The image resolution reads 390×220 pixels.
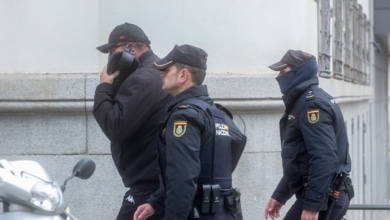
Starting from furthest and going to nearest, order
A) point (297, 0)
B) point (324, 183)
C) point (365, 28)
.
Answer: point (365, 28), point (297, 0), point (324, 183)

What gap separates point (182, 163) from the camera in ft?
17.5

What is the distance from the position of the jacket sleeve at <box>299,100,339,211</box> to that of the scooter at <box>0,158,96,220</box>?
233 centimetres

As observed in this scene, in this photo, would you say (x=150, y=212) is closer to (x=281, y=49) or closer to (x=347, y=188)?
(x=347, y=188)

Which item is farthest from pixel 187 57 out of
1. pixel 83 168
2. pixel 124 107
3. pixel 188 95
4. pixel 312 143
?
pixel 312 143

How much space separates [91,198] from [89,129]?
60 centimetres

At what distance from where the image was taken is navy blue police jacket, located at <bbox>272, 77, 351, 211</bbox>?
6.55 meters

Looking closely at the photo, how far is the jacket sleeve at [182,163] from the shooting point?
A: 17.5 ft

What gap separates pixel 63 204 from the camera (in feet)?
15.4

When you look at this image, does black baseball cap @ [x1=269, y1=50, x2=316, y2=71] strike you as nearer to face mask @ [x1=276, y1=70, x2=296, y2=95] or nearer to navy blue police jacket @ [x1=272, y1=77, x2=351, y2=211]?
face mask @ [x1=276, y1=70, x2=296, y2=95]

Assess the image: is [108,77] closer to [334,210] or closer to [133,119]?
[133,119]

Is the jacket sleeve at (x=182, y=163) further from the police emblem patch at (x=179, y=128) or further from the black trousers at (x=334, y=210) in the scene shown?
the black trousers at (x=334, y=210)

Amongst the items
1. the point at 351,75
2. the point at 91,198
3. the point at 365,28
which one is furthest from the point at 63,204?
the point at 365,28

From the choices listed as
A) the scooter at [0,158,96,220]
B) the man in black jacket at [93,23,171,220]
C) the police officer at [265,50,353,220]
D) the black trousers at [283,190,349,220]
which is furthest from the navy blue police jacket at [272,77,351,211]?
the scooter at [0,158,96,220]

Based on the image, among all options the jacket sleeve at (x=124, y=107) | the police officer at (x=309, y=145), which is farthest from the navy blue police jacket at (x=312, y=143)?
the jacket sleeve at (x=124, y=107)
